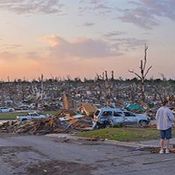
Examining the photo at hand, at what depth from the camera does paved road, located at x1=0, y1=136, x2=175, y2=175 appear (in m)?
16.6

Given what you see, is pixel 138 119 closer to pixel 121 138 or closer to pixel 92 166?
pixel 121 138

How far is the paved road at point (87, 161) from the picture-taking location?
1664 cm

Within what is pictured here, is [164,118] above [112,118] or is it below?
above

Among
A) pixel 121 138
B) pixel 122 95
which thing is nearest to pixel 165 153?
pixel 121 138

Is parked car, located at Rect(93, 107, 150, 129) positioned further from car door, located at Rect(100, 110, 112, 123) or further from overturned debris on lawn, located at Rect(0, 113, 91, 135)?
overturned debris on lawn, located at Rect(0, 113, 91, 135)

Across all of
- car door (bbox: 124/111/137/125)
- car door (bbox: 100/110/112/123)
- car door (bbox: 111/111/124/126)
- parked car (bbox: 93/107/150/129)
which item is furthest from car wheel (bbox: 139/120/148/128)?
car door (bbox: 100/110/112/123)

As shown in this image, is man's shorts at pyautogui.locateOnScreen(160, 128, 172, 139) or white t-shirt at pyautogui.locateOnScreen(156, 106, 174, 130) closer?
man's shorts at pyautogui.locateOnScreen(160, 128, 172, 139)

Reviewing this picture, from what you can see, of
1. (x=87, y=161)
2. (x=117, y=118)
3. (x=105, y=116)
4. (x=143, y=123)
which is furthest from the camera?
(x=143, y=123)

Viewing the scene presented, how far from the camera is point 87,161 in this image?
762 inches

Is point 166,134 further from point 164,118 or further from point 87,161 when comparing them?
point 87,161

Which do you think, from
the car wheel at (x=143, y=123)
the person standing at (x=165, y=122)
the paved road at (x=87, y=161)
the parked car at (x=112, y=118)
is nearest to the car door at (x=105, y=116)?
the parked car at (x=112, y=118)

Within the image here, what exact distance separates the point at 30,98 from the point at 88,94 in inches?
585

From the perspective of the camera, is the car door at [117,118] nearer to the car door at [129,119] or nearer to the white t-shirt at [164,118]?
the car door at [129,119]

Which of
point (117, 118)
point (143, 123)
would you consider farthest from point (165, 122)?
point (143, 123)
